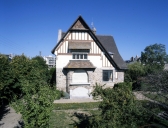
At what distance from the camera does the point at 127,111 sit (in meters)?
5.56

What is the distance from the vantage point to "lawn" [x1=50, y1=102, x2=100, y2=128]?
28.7 feet

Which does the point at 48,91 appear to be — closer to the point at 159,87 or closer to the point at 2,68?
the point at 159,87

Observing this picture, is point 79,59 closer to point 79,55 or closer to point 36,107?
point 79,55

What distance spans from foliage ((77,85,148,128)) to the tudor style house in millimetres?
10008

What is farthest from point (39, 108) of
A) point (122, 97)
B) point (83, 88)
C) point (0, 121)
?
point (83, 88)

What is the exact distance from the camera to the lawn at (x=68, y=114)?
874 centimetres

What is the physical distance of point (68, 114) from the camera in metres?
10.6

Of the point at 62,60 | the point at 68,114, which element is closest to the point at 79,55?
the point at 62,60

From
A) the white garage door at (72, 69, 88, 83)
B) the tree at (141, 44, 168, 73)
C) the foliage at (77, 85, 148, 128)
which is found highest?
the tree at (141, 44, 168, 73)

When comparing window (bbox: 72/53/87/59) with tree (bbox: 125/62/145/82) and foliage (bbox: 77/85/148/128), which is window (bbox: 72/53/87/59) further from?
foliage (bbox: 77/85/148/128)

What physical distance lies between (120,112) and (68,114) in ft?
19.1

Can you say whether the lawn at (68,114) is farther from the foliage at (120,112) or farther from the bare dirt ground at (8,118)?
the foliage at (120,112)

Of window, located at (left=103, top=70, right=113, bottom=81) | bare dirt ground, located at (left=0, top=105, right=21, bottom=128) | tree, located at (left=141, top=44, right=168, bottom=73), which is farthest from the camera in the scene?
tree, located at (left=141, top=44, right=168, bottom=73)

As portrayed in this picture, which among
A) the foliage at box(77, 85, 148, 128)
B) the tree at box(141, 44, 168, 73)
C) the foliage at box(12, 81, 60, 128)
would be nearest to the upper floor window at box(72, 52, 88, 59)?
the foliage at box(77, 85, 148, 128)
